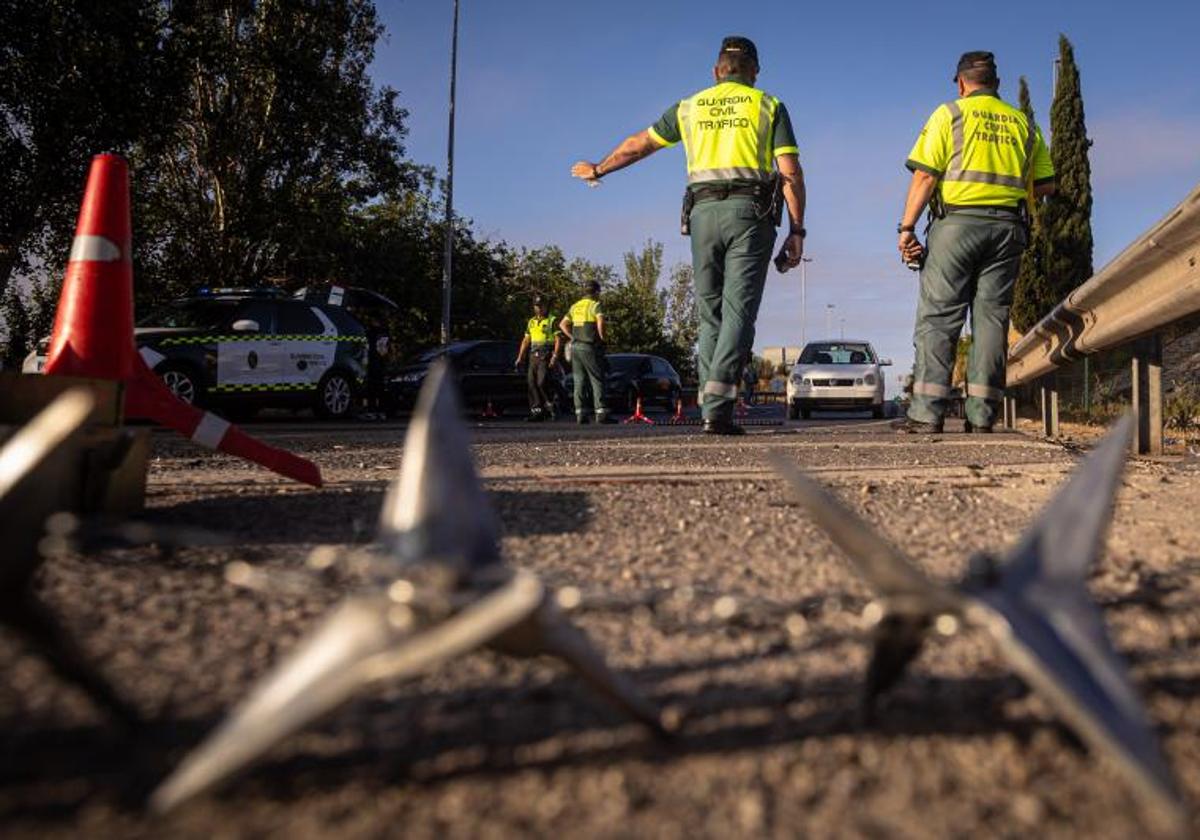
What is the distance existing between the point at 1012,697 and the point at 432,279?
3367cm

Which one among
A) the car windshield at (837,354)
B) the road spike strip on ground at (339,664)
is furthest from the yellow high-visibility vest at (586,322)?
the road spike strip on ground at (339,664)

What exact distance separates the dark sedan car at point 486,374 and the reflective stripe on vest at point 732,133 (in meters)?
10.7

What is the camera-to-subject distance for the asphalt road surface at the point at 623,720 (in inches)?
35.8

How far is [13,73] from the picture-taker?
1441 centimetres

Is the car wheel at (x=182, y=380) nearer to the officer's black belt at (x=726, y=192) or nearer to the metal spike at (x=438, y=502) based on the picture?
the officer's black belt at (x=726, y=192)

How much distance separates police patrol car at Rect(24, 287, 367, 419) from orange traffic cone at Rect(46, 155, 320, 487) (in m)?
9.06

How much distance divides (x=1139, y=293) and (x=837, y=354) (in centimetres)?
1723

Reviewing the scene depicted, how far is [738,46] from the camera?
6.76 meters

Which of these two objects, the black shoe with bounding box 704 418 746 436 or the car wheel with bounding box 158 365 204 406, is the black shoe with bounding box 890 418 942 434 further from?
the car wheel with bounding box 158 365 204 406

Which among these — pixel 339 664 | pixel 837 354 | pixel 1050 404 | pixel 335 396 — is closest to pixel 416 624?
pixel 339 664

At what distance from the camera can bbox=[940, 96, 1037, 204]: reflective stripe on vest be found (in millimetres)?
6379

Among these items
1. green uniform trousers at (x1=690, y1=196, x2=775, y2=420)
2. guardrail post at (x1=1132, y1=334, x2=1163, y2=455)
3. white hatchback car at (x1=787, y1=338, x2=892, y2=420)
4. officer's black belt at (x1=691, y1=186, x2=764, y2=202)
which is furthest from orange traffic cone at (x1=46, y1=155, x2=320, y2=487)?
white hatchback car at (x1=787, y1=338, x2=892, y2=420)

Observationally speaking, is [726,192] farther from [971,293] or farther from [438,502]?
[438,502]

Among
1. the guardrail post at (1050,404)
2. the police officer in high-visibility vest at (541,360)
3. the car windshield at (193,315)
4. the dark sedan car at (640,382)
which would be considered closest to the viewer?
the guardrail post at (1050,404)
